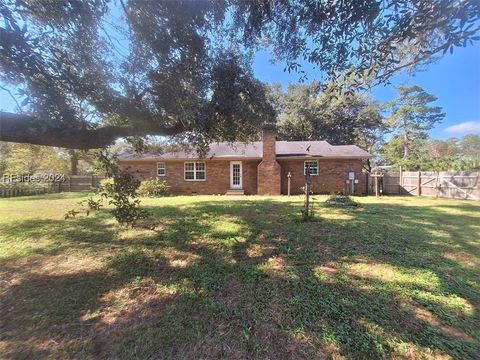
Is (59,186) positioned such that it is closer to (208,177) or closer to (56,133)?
(208,177)

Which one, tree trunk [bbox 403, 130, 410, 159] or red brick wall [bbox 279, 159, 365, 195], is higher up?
tree trunk [bbox 403, 130, 410, 159]

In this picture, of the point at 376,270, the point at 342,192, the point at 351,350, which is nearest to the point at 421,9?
the point at 376,270

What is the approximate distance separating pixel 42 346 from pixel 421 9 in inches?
220

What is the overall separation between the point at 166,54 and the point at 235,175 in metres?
12.8

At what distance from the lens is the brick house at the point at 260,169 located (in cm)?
1644

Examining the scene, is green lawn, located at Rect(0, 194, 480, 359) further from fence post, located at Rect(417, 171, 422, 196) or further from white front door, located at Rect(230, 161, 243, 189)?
fence post, located at Rect(417, 171, 422, 196)

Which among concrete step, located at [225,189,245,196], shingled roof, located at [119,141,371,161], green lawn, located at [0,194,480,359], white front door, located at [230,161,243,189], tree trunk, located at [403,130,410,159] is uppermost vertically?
tree trunk, located at [403,130,410,159]

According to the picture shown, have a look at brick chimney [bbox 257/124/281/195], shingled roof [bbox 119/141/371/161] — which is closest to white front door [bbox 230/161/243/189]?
shingled roof [bbox 119/141/371/161]

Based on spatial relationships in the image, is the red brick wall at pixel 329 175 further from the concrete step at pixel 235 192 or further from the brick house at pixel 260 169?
the concrete step at pixel 235 192

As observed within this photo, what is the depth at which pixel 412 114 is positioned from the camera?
3080 centimetres

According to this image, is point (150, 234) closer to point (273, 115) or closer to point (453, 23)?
Result: point (273, 115)

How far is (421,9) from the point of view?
3.09 metres

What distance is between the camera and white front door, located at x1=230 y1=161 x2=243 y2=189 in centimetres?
1728

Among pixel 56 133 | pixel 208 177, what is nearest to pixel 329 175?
pixel 208 177
